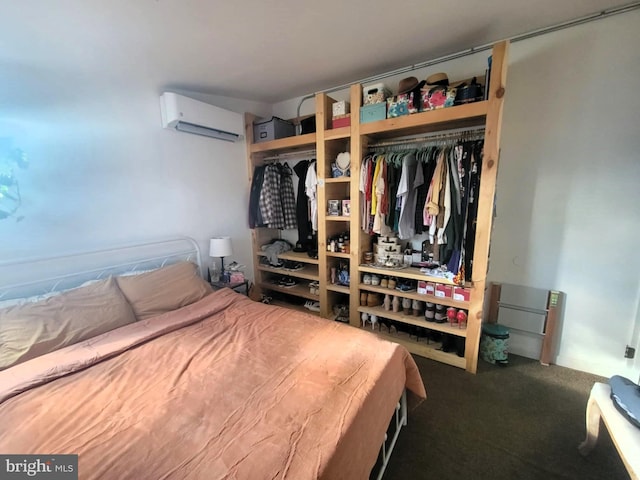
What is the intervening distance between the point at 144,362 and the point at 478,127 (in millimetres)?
2876

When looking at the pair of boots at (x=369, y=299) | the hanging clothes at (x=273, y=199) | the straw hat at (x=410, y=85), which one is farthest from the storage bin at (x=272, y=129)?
the pair of boots at (x=369, y=299)

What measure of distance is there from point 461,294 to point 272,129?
2.53 metres

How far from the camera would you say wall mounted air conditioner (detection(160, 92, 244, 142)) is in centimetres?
237

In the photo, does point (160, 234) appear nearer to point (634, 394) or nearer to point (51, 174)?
point (51, 174)

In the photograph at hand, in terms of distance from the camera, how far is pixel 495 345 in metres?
2.27

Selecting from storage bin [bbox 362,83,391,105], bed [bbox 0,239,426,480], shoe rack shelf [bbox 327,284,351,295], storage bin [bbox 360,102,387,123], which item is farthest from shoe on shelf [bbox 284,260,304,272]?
storage bin [bbox 362,83,391,105]

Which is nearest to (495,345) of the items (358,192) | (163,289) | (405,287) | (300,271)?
(405,287)

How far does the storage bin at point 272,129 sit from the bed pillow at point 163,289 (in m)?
1.69

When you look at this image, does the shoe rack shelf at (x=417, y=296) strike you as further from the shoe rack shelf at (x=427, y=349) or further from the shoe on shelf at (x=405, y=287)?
the shoe rack shelf at (x=427, y=349)

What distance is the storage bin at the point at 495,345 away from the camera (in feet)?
7.40

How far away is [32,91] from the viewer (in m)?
1.79

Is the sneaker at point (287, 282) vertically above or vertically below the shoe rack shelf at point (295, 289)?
above

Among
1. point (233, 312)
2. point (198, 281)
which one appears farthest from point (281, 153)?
point (233, 312)

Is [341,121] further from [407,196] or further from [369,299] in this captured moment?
[369,299]
